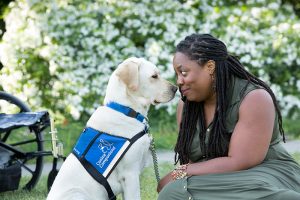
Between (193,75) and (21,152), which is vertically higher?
(193,75)

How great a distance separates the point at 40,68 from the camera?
9.09m

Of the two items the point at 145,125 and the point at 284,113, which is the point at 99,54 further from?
the point at 145,125

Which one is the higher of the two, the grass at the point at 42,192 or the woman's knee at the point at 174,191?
the woman's knee at the point at 174,191

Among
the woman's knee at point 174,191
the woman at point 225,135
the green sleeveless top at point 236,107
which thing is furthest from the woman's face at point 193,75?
the woman's knee at point 174,191

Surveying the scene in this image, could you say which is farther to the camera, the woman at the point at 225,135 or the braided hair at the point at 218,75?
the braided hair at the point at 218,75

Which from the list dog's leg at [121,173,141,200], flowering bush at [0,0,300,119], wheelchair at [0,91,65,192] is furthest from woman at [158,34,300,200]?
flowering bush at [0,0,300,119]

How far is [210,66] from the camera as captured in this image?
390 centimetres

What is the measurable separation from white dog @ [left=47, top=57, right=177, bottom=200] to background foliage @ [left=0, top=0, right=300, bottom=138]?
4.43 m

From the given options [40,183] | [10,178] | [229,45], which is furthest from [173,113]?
[10,178]

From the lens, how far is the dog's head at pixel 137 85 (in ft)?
14.6

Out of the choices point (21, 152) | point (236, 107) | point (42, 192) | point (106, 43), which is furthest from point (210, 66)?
point (106, 43)

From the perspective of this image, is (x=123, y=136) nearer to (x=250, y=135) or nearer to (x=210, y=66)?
(x=210, y=66)

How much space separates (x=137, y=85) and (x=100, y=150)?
48cm

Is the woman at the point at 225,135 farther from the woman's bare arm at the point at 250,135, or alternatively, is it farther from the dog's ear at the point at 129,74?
the dog's ear at the point at 129,74
